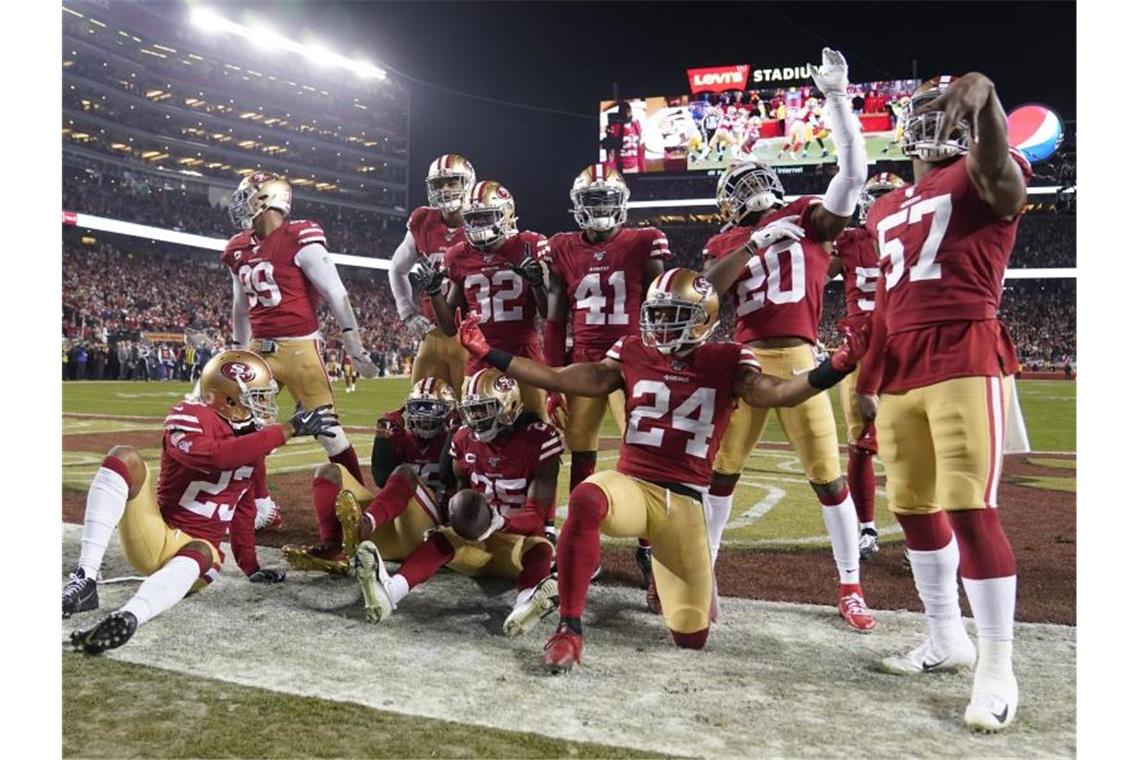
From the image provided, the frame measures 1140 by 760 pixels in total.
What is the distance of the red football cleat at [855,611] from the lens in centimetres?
390

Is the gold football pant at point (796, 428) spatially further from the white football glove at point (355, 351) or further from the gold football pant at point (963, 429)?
the white football glove at point (355, 351)

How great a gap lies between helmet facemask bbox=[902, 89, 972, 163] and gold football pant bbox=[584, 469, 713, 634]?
1636 millimetres

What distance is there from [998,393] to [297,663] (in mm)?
2716

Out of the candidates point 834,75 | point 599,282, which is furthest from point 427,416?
point 834,75

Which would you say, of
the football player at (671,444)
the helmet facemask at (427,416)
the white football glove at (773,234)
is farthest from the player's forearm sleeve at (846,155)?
the helmet facemask at (427,416)

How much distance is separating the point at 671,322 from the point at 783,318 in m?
0.86

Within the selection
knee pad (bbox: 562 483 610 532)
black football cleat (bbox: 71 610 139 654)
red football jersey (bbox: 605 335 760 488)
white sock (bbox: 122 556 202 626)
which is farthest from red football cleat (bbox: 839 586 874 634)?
black football cleat (bbox: 71 610 139 654)

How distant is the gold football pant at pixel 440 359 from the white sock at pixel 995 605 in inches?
140

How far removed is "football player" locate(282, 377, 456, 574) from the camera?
4.27m

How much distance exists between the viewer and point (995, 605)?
2.91 m

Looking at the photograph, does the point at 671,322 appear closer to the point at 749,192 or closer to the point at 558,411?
the point at 749,192

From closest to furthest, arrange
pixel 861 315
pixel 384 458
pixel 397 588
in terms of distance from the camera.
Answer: pixel 397 588, pixel 384 458, pixel 861 315

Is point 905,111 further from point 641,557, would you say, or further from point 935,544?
point 641,557

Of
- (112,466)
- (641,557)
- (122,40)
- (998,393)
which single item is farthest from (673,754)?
(122,40)
